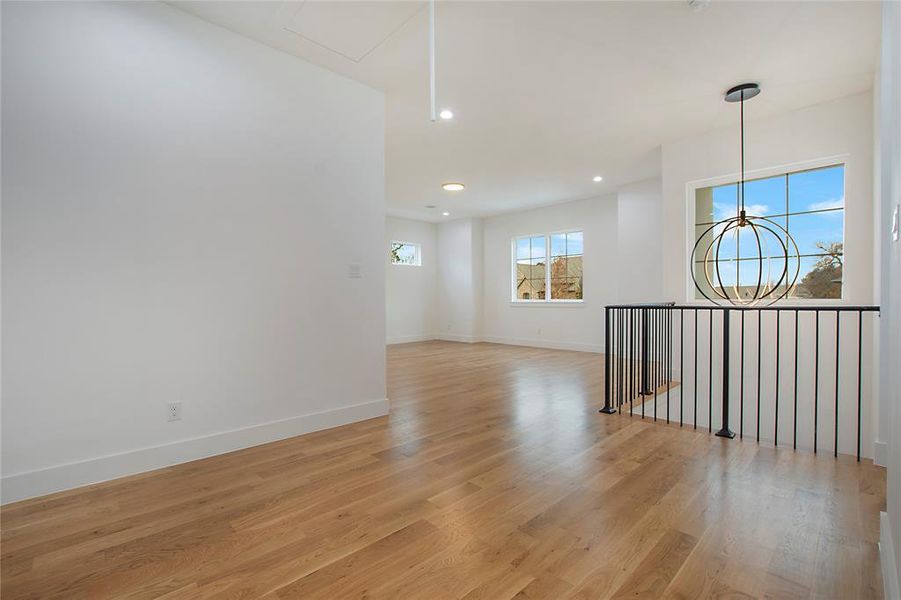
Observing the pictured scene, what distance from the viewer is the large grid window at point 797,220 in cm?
378

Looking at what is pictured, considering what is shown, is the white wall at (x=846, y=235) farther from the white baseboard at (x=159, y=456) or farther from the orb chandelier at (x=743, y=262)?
the white baseboard at (x=159, y=456)

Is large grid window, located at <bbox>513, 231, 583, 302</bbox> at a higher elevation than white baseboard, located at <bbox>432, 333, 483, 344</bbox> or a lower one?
higher

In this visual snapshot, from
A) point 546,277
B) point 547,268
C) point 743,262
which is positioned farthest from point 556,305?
point 743,262

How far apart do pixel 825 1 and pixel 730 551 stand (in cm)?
298

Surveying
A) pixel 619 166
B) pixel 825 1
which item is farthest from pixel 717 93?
pixel 619 166

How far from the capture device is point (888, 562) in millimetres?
1359

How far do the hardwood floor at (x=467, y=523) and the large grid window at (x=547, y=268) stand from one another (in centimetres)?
485

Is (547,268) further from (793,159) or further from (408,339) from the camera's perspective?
(793,159)

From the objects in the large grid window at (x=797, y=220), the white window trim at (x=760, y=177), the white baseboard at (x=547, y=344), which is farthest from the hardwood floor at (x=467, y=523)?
the white baseboard at (x=547, y=344)

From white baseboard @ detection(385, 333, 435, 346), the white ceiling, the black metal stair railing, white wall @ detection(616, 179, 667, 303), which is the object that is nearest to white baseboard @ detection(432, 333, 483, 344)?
white baseboard @ detection(385, 333, 435, 346)

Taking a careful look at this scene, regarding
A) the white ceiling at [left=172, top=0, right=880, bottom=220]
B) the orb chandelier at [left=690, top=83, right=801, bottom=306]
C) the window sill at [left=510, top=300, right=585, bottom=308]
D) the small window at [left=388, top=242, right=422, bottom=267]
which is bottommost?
the window sill at [left=510, top=300, right=585, bottom=308]

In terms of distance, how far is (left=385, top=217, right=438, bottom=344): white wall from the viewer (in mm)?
8617

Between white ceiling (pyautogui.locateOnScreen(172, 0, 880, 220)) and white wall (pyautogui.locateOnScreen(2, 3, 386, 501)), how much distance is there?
0.40m

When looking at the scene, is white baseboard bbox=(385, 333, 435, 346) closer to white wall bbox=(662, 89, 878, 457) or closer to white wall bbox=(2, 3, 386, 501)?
white wall bbox=(2, 3, 386, 501)
